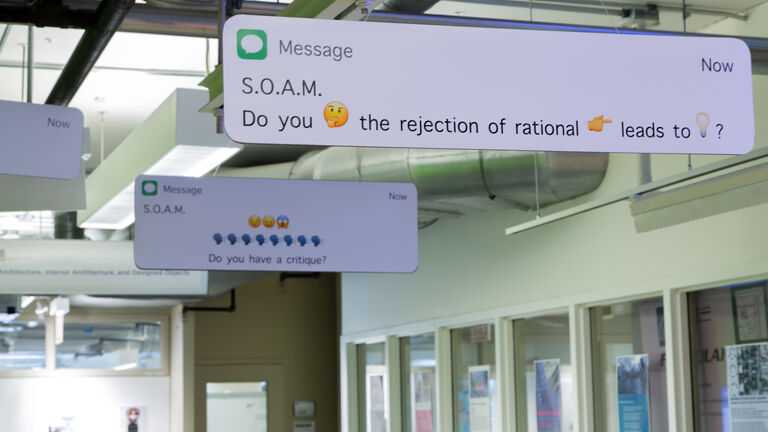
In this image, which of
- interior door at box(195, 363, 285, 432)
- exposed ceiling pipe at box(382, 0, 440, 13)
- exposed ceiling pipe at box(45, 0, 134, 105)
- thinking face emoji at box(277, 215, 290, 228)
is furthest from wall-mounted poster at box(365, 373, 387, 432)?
exposed ceiling pipe at box(382, 0, 440, 13)

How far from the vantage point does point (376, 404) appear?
10633 mm

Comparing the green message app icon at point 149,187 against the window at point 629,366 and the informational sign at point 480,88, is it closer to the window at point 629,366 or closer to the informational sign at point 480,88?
the informational sign at point 480,88

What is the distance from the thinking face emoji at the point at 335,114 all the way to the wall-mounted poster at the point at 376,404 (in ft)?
25.4

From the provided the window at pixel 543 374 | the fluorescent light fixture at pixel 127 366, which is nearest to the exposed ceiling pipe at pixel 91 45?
the window at pixel 543 374

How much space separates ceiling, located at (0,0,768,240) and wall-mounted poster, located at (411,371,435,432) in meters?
3.42

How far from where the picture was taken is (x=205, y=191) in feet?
18.5

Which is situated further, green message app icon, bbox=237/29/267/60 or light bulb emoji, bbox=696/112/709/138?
light bulb emoji, bbox=696/112/709/138

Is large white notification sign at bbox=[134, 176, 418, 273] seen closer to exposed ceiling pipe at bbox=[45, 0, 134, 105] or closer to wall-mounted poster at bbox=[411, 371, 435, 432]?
exposed ceiling pipe at bbox=[45, 0, 134, 105]

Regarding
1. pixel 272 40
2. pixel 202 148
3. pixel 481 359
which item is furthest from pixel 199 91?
pixel 481 359

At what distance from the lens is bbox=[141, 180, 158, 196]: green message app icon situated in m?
5.53

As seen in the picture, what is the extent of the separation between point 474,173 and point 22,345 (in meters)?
7.25

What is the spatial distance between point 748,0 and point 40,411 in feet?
30.8

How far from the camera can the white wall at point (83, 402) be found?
11930mm

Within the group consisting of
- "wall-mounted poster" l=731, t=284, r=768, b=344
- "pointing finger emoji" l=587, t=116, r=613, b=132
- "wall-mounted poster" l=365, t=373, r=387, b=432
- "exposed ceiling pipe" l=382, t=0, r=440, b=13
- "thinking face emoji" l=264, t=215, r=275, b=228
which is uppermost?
"exposed ceiling pipe" l=382, t=0, r=440, b=13
